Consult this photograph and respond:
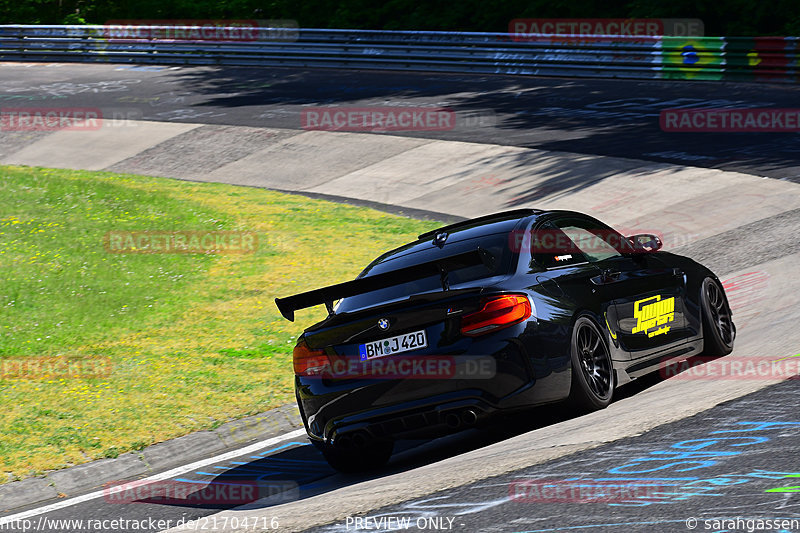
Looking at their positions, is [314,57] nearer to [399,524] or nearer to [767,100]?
[767,100]

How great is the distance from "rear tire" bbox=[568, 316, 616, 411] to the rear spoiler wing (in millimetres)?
805

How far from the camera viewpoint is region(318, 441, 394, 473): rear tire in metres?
6.97

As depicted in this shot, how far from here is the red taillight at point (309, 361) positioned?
6738 millimetres

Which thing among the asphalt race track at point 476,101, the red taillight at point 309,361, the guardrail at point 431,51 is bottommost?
the red taillight at point 309,361

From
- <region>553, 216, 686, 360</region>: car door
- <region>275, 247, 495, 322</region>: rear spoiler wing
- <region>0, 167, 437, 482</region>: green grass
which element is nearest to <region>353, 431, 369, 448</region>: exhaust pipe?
<region>275, 247, 495, 322</region>: rear spoiler wing

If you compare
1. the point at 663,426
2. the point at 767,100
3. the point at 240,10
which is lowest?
the point at 663,426

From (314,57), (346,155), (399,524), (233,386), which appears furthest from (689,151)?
(314,57)

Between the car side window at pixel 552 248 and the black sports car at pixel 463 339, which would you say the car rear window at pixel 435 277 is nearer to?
the black sports car at pixel 463 339

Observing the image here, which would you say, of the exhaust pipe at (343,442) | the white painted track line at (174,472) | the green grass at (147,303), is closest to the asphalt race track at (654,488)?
the exhaust pipe at (343,442)

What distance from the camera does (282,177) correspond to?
66.7 feet

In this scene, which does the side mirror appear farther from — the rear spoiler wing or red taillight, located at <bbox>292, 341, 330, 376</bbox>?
red taillight, located at <bbox>292, 341, 330, 376</bbox>

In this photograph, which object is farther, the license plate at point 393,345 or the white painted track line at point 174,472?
the white painted track line at point 174,472

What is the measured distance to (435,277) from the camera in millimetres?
6902

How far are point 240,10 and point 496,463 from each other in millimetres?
34460
